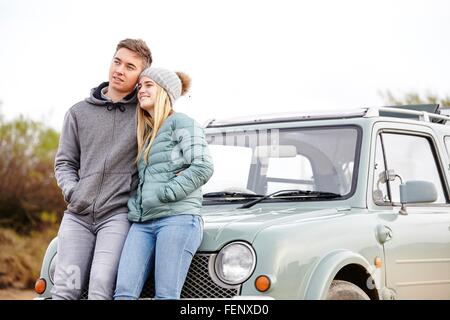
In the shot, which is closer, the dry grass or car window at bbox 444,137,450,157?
car window at bbox 444,137,450,157

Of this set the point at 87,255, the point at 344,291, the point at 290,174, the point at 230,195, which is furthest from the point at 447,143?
the point at 87,255

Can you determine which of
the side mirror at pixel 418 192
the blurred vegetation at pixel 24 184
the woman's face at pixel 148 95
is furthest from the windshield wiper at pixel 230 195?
the blurred vegetation at pixel 24 184

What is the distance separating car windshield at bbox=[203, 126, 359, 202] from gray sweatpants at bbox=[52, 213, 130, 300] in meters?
1.29

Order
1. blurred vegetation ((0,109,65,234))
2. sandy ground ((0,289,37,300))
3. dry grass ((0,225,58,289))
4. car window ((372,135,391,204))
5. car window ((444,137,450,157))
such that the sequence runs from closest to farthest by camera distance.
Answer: car window ((372,135,391,204)), car window ((444,137,450,157)), sandy ground ((0,289,37,300)), dry grass ((0,225,58,289)), blurred vegetation ((0,109,65,234))

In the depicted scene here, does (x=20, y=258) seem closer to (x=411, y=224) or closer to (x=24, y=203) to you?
→ (x=24, y=203)

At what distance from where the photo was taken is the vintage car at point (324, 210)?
16.8ft

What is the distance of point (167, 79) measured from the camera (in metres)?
5.46

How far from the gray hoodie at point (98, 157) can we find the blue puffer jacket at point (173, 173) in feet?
0.40

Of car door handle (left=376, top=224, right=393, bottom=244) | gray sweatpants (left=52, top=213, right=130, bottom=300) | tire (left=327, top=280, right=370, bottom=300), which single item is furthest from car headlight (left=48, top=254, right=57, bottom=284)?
car door handle (left=376, top=224, right=393, bottom=244)

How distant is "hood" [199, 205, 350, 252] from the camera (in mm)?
5195

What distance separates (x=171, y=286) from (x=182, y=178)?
63 centimetres

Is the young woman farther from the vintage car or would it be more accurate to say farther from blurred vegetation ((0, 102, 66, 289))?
blurred vegetation ((0, 102, 66, 289))

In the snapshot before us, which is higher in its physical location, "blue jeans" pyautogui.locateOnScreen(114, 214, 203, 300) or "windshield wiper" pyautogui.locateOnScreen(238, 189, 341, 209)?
"windshield wiper" pyautogui.locateOnScreen(238, 189, 341, 209)

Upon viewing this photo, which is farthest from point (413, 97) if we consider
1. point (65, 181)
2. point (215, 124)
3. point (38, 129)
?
point (65, 181)
